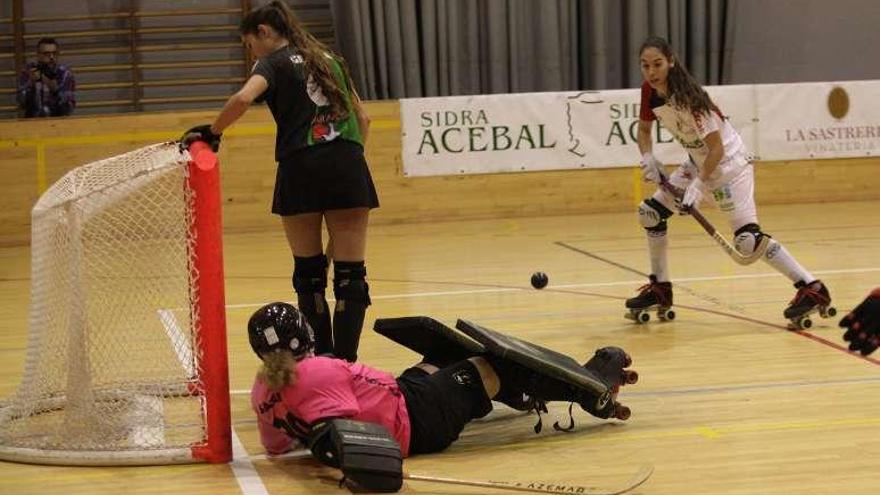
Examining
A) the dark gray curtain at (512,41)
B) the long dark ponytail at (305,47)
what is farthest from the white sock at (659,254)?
the dark gray curtain at (512,41)

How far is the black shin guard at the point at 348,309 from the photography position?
5.72 meters

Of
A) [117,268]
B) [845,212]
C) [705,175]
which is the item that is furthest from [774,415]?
[845,212]

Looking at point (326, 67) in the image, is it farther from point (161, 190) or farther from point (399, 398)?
point (399, 398)

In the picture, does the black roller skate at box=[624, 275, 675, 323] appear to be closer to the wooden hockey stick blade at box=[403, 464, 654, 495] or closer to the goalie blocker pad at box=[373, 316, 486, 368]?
the goalie blocker pad at box=[373, 316, 486, 368]

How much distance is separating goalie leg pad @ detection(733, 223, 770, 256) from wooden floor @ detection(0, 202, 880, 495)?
0.45m

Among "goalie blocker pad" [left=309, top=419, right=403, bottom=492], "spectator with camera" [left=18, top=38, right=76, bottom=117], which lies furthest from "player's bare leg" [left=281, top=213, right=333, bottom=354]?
"spectator with camera" [left=18, top=38, right=76, bottom=117]

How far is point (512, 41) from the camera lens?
16.6 meters

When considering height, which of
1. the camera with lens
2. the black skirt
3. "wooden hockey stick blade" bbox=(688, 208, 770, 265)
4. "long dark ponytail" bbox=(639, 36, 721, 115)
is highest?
the camera with lens

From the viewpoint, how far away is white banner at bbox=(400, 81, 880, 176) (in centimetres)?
1357

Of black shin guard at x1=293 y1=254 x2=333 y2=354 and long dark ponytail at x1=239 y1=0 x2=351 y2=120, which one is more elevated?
long dark ponytail at x1=239 y1=0 x2=351 y2=120

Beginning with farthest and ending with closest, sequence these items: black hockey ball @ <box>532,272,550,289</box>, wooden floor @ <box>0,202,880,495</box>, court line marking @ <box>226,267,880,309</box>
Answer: court line marking @ <box>226,267,880,309</box>, black hockey ball @ <box>532,272,550,289</box>, wooden floor @ <box>0,202,880,495</box>

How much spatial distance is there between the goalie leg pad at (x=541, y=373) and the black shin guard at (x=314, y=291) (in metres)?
1.09

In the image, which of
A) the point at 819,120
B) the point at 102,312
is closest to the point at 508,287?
the point at 102,312

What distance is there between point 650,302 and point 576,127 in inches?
248
